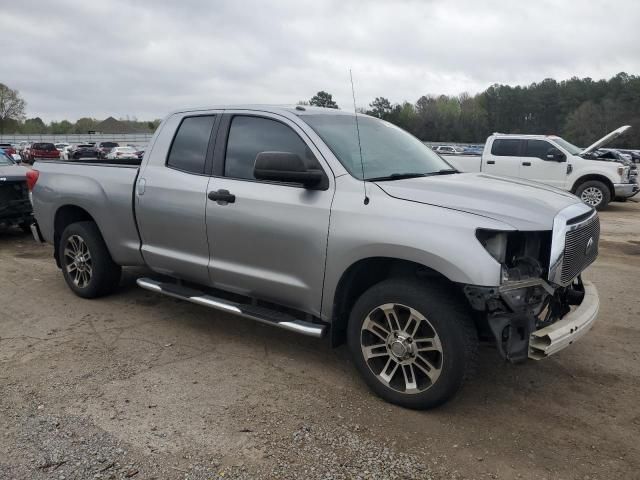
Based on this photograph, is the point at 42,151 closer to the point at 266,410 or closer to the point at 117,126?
the point at 266,410

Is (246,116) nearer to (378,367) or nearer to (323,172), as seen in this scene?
(323,172)

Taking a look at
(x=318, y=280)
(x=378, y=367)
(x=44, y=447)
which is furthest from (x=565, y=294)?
(x=44, y=447)

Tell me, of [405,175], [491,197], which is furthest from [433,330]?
[405,175]

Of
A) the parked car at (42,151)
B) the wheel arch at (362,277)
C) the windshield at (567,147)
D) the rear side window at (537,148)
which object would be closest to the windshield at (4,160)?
the wheel arch at (362,277)

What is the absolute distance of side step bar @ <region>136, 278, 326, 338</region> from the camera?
3.75 metres

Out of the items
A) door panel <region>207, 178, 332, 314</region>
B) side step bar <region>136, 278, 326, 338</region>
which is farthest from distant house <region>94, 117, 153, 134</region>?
door panel <region>207, 178, 332, 314</region>

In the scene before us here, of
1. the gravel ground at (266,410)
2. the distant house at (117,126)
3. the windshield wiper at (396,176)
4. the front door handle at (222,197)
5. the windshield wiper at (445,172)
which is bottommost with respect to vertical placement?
the gravel ground at (266,410)

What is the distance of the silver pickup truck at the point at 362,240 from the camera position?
124 inches

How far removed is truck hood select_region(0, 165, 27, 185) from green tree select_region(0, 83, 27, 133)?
8687 centimetres

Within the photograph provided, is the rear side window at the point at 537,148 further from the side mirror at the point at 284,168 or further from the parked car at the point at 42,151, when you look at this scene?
the parked car at the point at 42,151

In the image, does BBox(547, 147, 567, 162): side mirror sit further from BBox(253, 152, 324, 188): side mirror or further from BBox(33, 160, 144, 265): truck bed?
BBox(253, 152, 324, 188): side mirror

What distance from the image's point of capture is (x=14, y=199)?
8891mm

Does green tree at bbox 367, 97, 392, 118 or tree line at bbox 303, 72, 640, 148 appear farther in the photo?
tree line at bbox 303, 72, 640, 148

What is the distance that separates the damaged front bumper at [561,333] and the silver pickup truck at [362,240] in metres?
0.01
